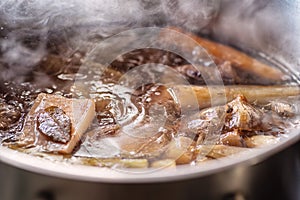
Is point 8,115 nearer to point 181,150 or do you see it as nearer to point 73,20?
point 181,150

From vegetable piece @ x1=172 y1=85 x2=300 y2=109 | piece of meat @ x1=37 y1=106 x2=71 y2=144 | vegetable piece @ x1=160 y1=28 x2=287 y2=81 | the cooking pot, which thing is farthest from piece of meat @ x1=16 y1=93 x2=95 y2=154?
vegetable piece @ x1=160 y1=28 x2=287 y2=81

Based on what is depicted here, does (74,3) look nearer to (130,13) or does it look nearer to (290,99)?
(130,13)

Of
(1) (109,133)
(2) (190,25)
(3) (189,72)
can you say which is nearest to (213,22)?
(2) (190,25)

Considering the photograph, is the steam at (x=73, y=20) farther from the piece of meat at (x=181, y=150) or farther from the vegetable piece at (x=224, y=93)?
the piece of meat at (x=181, y=150)

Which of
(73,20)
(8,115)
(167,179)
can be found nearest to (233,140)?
(167,179)

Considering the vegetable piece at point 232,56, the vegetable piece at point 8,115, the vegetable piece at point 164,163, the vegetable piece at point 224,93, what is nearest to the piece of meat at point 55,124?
the vegetable piece at point 8,115

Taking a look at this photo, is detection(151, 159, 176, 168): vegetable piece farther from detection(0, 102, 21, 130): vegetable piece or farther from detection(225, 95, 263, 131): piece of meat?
detection(0, 102, 21, 130): vegetable piece

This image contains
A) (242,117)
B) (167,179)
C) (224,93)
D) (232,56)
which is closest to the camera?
(167,179)
